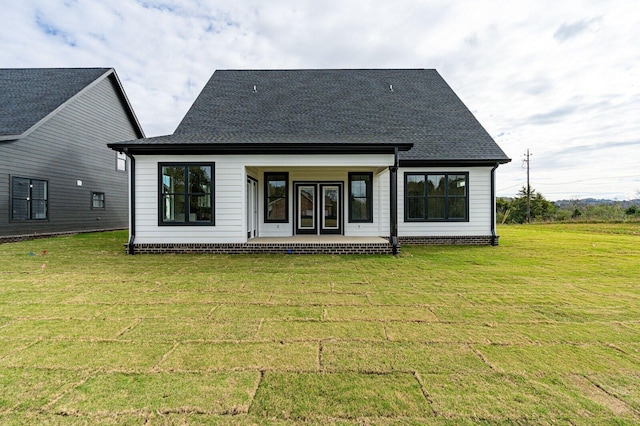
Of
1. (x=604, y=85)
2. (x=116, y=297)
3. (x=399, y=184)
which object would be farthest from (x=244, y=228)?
(x=604, y=85)

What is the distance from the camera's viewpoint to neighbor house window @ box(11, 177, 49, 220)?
39.1 ft

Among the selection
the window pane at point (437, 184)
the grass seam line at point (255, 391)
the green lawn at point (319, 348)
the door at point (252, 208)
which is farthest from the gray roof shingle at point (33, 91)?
the window pane at point (437, 184)

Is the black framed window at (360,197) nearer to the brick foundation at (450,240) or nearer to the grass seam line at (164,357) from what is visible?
the brick foundation at (450,240)

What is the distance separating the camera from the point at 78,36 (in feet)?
52.9

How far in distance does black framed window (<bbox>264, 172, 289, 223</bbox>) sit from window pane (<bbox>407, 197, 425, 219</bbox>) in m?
4.23

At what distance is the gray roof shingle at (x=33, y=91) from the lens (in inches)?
485

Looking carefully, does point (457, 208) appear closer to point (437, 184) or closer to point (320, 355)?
point (437, 184)

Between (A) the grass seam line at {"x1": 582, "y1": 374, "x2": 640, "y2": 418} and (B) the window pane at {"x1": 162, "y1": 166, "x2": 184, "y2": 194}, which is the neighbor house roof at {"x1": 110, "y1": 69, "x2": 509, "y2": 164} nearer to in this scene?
(B) the window pane at {"x1": 162, "y1": 166, "x2": 184, "y2": 194}

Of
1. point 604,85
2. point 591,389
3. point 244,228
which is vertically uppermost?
point 604,85

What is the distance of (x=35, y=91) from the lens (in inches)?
555

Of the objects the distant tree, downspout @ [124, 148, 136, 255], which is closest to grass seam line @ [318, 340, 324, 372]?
downspout @ [124, 148, 136, 255]

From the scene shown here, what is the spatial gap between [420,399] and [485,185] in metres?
10.1

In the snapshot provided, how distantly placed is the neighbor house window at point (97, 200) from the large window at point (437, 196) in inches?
585

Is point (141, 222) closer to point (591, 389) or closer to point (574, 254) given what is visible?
point (591, 389)
